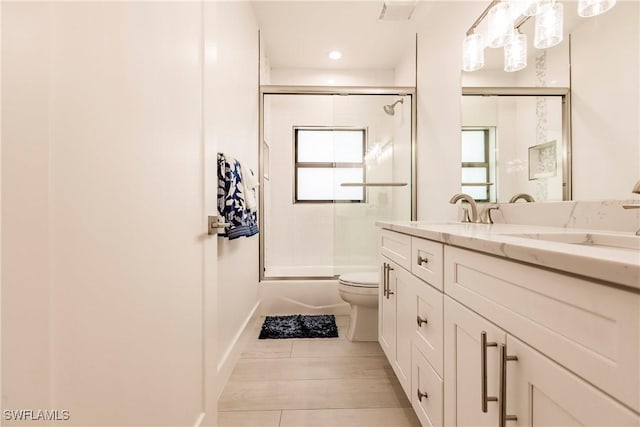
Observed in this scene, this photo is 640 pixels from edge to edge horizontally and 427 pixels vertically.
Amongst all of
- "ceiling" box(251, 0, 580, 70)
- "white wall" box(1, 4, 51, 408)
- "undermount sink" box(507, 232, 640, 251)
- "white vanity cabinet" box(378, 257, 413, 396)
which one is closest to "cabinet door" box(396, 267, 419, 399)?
A: "white vanity cabinet" box(378, 257, 413, 396)

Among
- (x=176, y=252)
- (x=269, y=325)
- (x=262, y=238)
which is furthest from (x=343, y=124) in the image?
(x=176, y=252)

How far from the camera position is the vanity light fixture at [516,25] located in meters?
1.26

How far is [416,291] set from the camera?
1235 mm

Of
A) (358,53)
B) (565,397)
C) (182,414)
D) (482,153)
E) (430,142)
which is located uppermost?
(358,53)

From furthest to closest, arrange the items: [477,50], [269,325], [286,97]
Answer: [286,97] < [269,325] < [477,50]

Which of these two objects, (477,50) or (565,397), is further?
(477,50)

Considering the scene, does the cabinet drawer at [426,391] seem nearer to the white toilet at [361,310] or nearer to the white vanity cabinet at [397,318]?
the white vanity cabinet at [397,318]

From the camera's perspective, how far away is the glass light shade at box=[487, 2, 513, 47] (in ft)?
5.11

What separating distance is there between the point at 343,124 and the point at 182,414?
108 inches

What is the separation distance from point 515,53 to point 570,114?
47 centimetres

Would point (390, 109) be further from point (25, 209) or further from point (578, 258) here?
point (25, 209)

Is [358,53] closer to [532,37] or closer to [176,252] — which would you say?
[532,37]

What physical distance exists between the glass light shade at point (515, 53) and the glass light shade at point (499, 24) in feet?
0.18

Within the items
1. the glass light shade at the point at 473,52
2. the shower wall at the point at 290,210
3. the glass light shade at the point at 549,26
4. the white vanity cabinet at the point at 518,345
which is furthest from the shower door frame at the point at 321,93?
the white vanity cabinet at the point at 518,345
